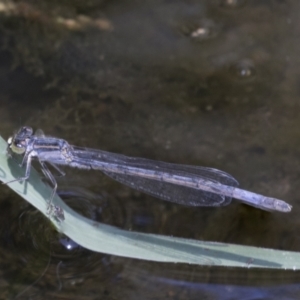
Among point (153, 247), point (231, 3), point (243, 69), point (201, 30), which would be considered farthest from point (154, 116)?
point (231, 3)

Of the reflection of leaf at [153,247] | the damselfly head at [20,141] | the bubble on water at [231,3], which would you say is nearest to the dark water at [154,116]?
the bubble on water at [231,3]

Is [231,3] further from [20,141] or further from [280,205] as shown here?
[20,141]

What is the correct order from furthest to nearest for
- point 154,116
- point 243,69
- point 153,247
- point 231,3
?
point 231,3 → point 243,69 → point 154,116 → point 153,247

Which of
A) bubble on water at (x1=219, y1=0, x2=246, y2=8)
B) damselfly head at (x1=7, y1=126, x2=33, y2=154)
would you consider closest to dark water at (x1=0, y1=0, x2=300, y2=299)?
bubble on water at (x1=219, y1=0, x2=246, y2=8)

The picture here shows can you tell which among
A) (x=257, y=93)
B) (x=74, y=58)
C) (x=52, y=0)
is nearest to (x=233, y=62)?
(x=257, y=93)

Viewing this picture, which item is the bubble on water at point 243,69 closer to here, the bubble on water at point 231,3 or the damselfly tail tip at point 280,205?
the bubble on water at point 231,3

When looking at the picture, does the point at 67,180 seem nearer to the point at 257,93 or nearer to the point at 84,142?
the point at 84,142

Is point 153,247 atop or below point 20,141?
below
